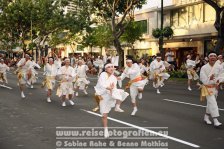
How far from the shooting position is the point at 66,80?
580 inches

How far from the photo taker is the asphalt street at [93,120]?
8.55 meters

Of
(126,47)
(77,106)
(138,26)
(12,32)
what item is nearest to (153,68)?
(77,106)

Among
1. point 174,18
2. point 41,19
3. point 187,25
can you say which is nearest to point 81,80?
point 187,25

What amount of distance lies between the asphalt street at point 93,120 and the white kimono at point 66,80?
55 centimetres

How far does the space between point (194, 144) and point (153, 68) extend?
11.1m

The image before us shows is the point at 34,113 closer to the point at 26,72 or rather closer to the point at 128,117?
the point at 128,117

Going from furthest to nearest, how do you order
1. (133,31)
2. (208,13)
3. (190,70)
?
(133,31)
(208,13)
(190,70)

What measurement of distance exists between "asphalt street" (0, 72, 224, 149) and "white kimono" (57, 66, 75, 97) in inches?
21.6

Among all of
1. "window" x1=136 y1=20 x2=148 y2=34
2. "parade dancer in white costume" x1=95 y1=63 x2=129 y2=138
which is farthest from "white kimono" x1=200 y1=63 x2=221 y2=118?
"window" x1=136 y1=20 x2=148 y2=34

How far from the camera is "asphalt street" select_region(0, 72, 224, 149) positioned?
8555mm

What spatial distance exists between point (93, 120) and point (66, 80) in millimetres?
3954

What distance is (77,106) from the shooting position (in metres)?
14.2

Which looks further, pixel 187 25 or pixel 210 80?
pixel 187 25

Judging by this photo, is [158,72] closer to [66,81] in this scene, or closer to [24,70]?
[66,81]
